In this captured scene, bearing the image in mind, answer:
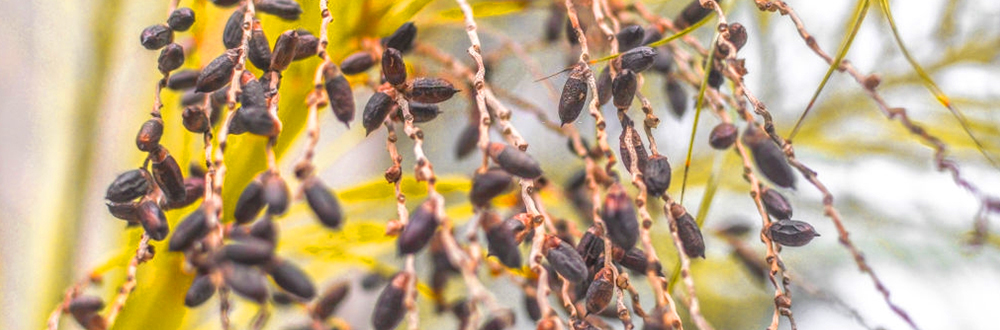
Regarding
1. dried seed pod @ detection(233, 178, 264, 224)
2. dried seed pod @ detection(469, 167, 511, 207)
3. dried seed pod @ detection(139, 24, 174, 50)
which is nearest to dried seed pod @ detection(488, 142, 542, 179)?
dried seed pod @ detection(469, 167, 511, 207)

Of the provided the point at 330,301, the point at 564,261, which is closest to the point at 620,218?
the point at 564,261

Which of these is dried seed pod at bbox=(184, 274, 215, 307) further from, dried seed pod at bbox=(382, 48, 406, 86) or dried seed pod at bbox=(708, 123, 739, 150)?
dried seed pod at bbox=(708, 123, 739, 150)

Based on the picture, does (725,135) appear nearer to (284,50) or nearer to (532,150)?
(284,50)

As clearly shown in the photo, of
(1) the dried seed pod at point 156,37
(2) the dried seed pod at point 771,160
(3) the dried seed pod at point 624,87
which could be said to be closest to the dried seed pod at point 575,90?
(3) the dried seed pod at point 624,87

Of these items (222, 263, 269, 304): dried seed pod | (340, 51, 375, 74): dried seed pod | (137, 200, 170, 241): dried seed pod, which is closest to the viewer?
(222, 263, 269, 304): dried seed pod

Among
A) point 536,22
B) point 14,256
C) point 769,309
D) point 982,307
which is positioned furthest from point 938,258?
point 14,256

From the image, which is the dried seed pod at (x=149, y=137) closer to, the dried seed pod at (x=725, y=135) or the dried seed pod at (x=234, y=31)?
the dried seed pod at (x=234, y=31)

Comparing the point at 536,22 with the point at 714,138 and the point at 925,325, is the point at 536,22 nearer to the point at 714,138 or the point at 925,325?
the point at 925,325
